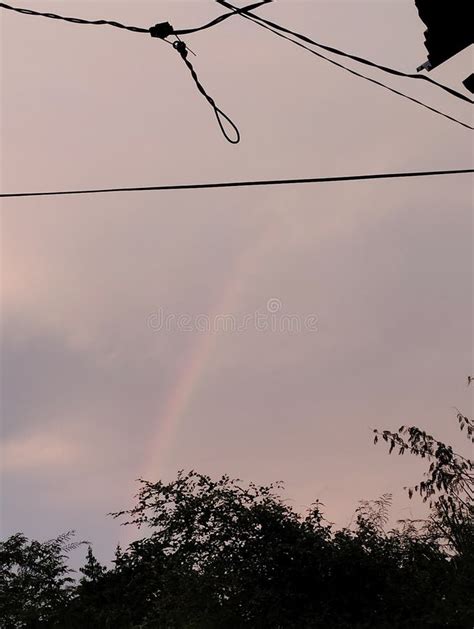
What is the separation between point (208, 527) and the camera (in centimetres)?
1595

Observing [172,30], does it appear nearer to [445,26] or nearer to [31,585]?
Answer: [445,26]

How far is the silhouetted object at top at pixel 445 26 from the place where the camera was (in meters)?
4.32

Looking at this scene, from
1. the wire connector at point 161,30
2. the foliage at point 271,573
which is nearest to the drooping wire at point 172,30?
the wire connector at point 161,30

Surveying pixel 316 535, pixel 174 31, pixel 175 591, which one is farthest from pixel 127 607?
pixel 174 31

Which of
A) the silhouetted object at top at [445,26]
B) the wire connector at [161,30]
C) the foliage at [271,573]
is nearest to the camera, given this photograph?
the silhouetted object at top at [445,26]

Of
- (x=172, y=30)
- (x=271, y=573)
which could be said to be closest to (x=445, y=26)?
(x=172, y=30)

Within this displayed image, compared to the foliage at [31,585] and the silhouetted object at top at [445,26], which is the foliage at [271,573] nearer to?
the foliage at [31,585]

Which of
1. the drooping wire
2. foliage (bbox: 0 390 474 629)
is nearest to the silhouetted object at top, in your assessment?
the drooping wire

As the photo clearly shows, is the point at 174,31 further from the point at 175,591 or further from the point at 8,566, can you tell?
the point at 8,566

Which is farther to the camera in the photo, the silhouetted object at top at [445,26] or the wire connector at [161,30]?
the wire connector at [161,30]

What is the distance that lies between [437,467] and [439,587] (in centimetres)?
243

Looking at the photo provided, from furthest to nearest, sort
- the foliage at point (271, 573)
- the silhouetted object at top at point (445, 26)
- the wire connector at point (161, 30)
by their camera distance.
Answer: the foliage at point (271, 573)
the wire connector at point (161, 30)
the silhouetted object at top at point (445, 26)

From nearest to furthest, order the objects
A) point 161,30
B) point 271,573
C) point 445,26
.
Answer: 1. point 445,26
2. point 161,30
3. point 271,573

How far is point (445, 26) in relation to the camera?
4.40 meters
